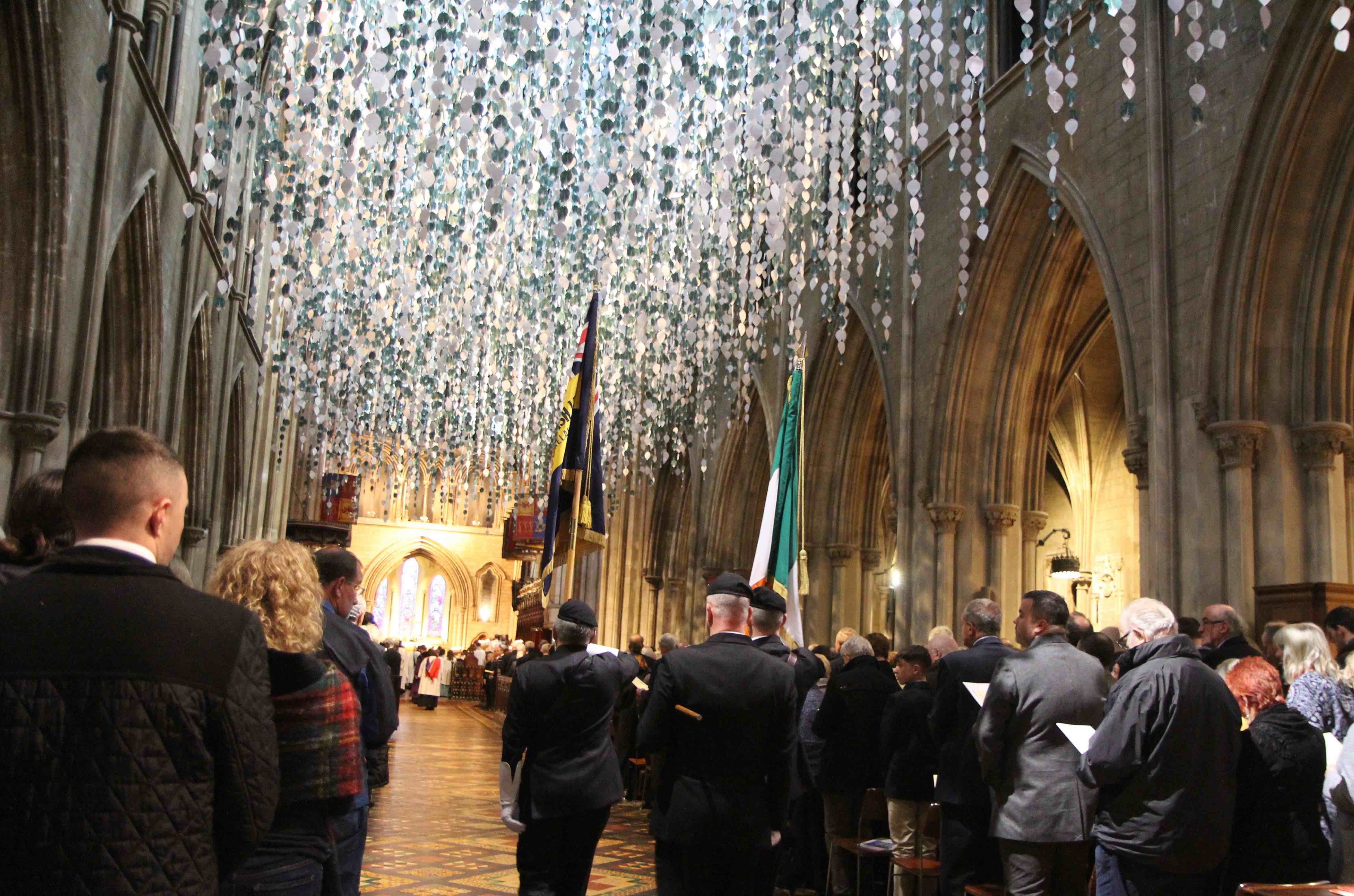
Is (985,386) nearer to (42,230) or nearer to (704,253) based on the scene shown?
(704,253)

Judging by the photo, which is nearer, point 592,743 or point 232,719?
point 232,719

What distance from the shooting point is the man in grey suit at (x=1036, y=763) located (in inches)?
141

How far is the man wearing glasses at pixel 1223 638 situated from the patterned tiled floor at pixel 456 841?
2.61 m

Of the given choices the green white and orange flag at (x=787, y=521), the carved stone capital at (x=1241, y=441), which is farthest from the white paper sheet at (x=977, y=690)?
the carved stone capital at (x=1241, y=441)

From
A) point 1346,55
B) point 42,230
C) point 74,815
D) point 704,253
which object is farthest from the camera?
point 704,253

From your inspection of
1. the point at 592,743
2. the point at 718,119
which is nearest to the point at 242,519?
the point at 718,119

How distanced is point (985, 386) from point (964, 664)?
7.70m

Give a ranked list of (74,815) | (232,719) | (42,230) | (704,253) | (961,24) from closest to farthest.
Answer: (74,815) < (232,719) < (42,230) < (961,24) < (704,253)

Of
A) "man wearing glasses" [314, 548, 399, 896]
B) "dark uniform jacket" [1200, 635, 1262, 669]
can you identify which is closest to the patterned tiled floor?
"man wearing glasses" [314, 548, 399, 896]

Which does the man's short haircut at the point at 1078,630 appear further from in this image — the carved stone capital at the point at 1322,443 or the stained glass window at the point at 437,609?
the stained glass window at the point at 437,609

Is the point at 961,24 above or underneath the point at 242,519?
above

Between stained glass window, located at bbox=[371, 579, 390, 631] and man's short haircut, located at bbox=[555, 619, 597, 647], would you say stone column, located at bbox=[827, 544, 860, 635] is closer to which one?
man's short haircut, located at bbox=[555, 619, 597, 647]

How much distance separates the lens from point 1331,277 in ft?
24.9

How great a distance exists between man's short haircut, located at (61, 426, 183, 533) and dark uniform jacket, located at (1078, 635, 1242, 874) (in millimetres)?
2602
